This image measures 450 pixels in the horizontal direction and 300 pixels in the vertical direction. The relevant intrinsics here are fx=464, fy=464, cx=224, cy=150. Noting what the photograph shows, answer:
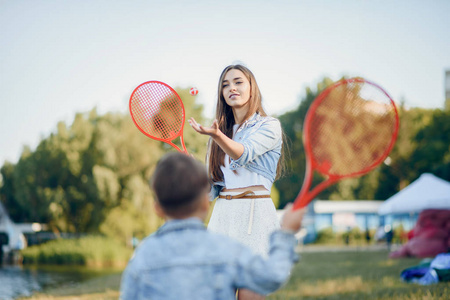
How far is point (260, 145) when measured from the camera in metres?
2.87

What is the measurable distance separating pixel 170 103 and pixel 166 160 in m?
1.73

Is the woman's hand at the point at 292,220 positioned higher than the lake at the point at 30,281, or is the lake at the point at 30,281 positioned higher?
the woman's hand at the point at 292,220

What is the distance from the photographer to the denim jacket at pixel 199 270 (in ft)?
6.06

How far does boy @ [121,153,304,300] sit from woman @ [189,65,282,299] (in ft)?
2.82

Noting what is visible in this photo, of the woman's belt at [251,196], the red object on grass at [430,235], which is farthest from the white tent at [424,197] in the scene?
the woman's belt at [251,196]

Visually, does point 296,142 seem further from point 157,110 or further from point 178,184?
point 178,184

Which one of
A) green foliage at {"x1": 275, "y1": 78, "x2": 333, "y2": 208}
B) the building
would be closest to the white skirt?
the building

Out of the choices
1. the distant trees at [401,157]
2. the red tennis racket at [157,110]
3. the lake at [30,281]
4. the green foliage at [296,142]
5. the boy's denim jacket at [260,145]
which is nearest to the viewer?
the boy's denim jacket at [260,145]

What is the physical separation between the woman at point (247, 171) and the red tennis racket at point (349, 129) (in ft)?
1.32

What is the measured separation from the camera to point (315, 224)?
36250mm

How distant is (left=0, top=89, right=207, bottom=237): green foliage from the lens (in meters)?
20.6

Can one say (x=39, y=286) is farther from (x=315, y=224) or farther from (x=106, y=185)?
(x=315, y=224)

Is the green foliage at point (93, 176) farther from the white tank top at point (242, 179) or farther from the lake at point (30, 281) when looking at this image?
the white tank top at point (242, 179)

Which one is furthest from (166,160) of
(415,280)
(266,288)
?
(415,280)
